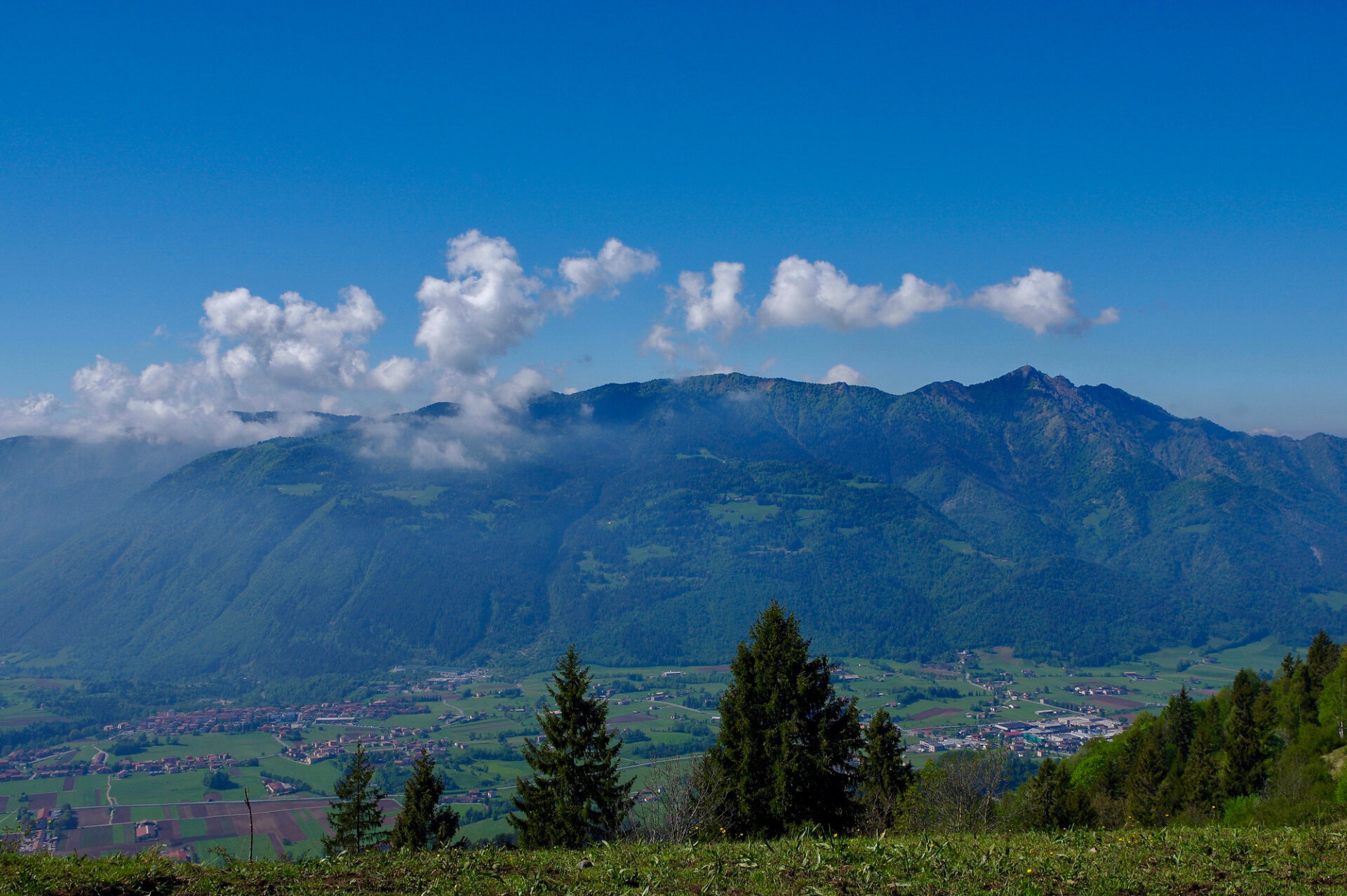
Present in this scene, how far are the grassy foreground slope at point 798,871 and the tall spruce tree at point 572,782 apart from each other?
13.1 metres

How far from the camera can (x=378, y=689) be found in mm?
185250

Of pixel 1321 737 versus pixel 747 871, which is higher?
pixel 747 871

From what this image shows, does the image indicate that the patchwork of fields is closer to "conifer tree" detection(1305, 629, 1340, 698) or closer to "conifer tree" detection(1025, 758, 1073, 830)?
"conifer tree" detection(1025, 758, 1073, 830)

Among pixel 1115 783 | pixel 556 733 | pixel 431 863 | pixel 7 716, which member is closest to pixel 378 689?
pixel 7 716

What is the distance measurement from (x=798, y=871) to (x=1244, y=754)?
161 feet

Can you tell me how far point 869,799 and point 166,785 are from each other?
363ft

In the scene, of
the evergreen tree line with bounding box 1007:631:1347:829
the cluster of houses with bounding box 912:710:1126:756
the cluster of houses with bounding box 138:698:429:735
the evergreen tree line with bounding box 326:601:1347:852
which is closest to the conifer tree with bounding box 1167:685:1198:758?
the evergreen tree line with bounding box 1007:631:1347:829

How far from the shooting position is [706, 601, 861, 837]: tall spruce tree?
25078 millimetres

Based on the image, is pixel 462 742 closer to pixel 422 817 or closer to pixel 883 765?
pixel 422 817

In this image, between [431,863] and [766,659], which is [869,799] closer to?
[766,659]

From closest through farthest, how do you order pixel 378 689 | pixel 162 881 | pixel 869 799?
1. pixel 162 881
2. pixel 869 799
3. pixel 378 689

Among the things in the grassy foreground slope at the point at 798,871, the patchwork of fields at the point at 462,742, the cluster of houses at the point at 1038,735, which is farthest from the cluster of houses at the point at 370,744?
the grassy foreground slope at the point at 798,871

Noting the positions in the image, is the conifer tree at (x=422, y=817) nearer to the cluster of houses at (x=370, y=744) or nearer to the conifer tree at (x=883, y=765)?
the conifer tree at (x=883, y=765)

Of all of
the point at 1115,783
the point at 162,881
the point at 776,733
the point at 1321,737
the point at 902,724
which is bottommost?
the point at 902,724
